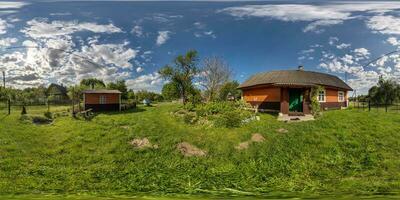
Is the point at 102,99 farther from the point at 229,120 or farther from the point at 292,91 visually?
the point at 292,91

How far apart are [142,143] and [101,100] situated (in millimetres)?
15088

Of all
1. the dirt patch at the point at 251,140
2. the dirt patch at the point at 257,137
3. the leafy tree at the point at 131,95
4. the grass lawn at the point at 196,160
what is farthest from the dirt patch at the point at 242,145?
the leafy tree at the point at 131,95

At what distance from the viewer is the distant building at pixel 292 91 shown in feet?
85.9

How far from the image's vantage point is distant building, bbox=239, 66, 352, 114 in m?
26.2

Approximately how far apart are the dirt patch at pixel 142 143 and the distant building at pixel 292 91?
509 inches

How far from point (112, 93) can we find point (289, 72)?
582 inches

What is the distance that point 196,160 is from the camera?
13102mm

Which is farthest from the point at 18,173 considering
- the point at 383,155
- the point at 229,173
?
the point at 383,155

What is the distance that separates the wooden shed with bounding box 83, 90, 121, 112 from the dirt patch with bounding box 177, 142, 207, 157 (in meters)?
15.2

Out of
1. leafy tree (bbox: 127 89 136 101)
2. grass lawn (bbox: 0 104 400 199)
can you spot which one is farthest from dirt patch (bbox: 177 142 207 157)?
leafy tree (bbox: 127 89 136 101)

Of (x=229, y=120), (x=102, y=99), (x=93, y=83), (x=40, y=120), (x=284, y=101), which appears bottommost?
(x=40, y=120)

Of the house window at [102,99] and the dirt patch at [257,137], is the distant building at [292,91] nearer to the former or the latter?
the dirt patch at [257,137]

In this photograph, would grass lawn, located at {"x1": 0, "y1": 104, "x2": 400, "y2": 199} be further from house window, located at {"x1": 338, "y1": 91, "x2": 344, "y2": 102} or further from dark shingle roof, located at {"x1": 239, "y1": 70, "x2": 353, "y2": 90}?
house window, located at {"x1": 338, "y1": 91, "x2": 344, "y2": 102}

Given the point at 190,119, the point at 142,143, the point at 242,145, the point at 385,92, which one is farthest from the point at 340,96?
the point at 142,143
